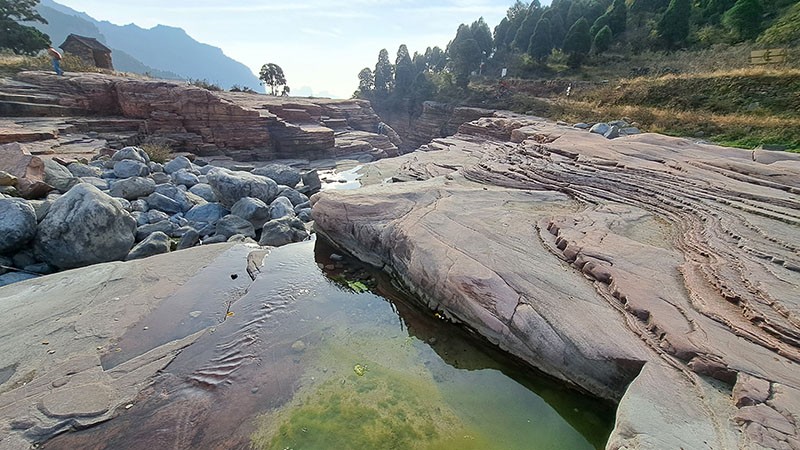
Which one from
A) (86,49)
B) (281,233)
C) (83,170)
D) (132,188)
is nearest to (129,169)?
(83,170)

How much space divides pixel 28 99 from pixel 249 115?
8960 mm

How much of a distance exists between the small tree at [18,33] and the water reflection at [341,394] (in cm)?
3329

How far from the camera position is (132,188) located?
1024 centimetres

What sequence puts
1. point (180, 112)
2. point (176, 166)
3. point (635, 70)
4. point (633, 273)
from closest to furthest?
point (633, 273) → point (176, 166) → point (180, 112) → point (635, 70)

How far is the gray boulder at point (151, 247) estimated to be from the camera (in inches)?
288

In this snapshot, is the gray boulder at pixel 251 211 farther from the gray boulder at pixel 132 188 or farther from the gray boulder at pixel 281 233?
the gray boulder at pixel 132 188

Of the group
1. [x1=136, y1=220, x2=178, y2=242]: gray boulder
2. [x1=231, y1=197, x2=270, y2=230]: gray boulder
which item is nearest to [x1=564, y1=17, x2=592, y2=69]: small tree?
[x1=231, y1=197, x2=270, y2=230]: gray boulder

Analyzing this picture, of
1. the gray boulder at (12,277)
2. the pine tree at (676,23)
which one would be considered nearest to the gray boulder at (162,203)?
the gray boulder at (12,277)

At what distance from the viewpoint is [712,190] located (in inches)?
303

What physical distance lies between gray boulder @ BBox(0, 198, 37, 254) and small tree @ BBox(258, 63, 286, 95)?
4052 cm

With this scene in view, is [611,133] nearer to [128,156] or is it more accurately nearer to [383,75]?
[128,156]

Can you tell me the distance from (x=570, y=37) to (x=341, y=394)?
3836 cm

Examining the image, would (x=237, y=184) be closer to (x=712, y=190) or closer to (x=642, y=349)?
(x=642, y=349)

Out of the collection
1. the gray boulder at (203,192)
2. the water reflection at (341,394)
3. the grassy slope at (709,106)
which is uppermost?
the grassy slope at (709,106)
